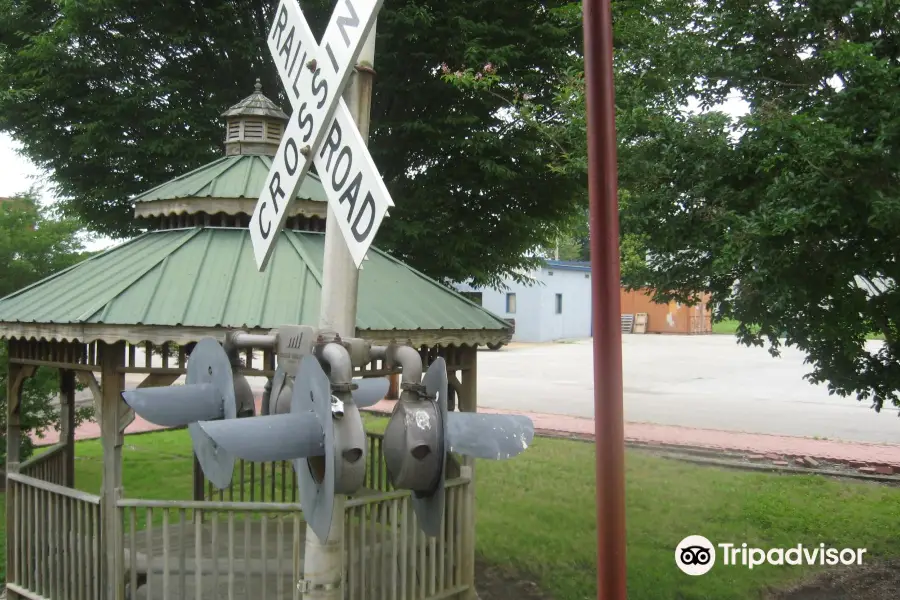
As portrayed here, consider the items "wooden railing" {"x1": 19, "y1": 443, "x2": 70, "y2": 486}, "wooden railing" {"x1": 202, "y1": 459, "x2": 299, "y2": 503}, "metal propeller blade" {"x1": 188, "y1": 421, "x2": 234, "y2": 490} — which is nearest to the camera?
"metal propeller blade" {"x1": 188, "y1": 421, "x2": 234, "y2": 490}

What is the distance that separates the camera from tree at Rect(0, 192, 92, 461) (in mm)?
10641

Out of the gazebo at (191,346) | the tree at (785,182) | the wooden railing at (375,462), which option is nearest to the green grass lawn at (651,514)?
the wooden railing at (375,462)

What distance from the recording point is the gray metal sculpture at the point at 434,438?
1950 mm

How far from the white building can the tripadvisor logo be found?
31.1 m

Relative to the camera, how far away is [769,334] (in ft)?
20.7

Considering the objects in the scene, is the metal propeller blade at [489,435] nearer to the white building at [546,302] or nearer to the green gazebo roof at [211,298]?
the green gazebo roof at [211,298]

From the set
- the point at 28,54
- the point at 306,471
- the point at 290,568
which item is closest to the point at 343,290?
the point at 306,471

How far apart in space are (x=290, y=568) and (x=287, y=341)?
4453mm

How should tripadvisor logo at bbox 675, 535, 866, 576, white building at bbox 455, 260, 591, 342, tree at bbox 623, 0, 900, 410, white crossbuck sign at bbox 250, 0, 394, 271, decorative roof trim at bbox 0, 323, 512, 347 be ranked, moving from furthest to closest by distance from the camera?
white building at bbox 455, 260, 591, 342 → tripadvisor logo at bbox 675, 535, 866, 576 → decorative roof trim at bbox 0, 323, 512, 347 → tree at bbox 623, 0, 900, 410 → white crossbuck sign at bbox 250, 0, 394, 271

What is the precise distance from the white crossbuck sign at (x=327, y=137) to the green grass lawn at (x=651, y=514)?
6093 mm

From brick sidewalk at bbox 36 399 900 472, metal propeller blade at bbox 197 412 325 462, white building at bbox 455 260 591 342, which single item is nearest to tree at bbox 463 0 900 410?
metal propeller blade at bbox 197 412 325 462

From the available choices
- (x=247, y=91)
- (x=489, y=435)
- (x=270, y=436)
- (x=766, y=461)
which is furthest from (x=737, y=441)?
(x=270, y=436)

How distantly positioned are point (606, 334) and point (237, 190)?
5718 mm

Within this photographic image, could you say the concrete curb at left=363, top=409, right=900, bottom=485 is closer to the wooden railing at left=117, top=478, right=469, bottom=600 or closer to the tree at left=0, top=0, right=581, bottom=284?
the tree at left=0, top=0, right=581, bottom=284
